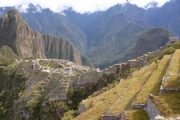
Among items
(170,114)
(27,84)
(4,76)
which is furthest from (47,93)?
(170,114)

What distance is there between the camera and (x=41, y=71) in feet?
429

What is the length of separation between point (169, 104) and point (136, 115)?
283 cm

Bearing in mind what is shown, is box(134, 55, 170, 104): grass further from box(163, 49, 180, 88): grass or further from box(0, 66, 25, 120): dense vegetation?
box(0, 66, 25, 120): dense vegetation

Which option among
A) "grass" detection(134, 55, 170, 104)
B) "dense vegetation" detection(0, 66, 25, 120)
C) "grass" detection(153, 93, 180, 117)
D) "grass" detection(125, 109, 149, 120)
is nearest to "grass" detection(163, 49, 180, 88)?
"grass" detection(134, 55, 170, 104)

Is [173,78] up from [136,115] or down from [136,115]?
up

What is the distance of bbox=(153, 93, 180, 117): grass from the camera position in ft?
78.7

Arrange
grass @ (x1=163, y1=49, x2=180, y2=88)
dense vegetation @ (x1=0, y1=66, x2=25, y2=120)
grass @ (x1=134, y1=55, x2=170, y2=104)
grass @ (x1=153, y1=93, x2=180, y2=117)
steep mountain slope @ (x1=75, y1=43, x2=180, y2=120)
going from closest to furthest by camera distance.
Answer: grass @ (x1=153, y1=93, x2=180, y2=117) < steep mountain slope @ (x1=75, y1=43, x2=180, y2=120) < grass @ (x1=163, y1=49, x2=180, y2=88) < grass @ (x1=134, y1=55, x2=170, y2=104) < dense vegetation @ (x1=0, y1=66, x2=25, y2=120)

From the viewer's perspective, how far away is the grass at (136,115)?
27.7 m

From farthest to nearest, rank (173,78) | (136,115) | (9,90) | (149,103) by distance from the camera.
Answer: (9,90), (173,78), (136,115), (149,103)

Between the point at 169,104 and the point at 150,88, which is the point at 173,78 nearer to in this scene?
the point at 150,88

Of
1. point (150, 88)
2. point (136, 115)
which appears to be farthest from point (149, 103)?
point (150, 88)

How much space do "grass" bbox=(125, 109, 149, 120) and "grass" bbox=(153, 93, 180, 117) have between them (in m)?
1.29

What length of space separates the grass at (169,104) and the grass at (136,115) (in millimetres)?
1293

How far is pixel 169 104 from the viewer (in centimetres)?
2627
